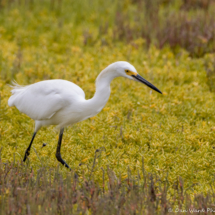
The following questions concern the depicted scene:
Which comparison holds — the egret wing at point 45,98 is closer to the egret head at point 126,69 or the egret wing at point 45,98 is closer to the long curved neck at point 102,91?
the long curved neck at point 102,91

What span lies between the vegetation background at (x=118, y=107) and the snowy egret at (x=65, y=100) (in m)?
0.47

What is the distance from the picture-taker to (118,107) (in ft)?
17.6

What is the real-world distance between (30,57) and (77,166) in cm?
383

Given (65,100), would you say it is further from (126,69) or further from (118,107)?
(118,107)

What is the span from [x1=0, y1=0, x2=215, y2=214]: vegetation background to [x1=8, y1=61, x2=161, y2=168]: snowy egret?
1.55ft

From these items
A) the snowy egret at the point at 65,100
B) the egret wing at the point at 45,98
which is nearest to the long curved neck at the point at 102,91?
the snowy egret at the point at 65,100

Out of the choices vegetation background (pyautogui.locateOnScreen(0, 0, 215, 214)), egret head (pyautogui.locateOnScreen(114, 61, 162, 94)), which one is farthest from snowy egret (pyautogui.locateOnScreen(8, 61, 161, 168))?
vegetation background (pyautogui.locateOnScreen(0, 0, 215, 214))

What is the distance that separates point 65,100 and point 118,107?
5.17ft

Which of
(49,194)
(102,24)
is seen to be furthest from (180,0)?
(49,194)

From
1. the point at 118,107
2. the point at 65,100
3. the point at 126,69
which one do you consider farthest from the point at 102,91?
the point at 118,107

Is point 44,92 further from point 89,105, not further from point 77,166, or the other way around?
point 77,166

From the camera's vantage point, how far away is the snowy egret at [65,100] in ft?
11.9

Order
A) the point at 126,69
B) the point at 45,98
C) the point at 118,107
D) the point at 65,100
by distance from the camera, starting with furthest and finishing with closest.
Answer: the point at 118,107 → the point at 45,98 → the point at 65,100 → the point at 126,69

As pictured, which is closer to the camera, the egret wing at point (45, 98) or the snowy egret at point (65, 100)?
the snowy egret at point (65, 100)
